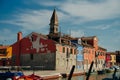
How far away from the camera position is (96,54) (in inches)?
2997

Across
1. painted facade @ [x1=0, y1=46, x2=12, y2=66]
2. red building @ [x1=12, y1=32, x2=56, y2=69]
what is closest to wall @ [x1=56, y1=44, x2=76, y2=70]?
red building @ [x1=12, y1=32, x2=56, y2=69]

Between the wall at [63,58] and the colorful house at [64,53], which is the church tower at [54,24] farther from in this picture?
the wall at [63,58]

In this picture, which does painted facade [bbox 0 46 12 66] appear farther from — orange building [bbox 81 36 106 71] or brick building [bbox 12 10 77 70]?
orange building [bbox 81 36 106 71]

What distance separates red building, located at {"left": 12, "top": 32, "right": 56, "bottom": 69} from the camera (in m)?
53.7

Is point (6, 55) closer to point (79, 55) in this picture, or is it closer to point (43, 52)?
point (43, 52)

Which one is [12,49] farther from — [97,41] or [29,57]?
[97,41]

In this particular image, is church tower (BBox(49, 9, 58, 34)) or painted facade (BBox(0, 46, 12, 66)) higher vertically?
church tower (BBox(49, 9, 58, 34))

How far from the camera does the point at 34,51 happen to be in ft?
182

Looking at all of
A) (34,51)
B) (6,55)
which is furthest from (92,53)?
(6,55)

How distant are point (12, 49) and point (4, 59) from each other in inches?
119

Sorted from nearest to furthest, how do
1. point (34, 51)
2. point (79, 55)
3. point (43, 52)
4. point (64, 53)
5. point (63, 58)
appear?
point (43, 52), point (34, 51), point (63, 58), point (64, 53), point (79, 55)

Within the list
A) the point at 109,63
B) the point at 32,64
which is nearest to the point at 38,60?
the point at 32,64

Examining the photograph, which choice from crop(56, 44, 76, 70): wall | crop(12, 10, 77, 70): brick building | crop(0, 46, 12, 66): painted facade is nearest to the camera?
crop(12, 10, 77, 70): brick building

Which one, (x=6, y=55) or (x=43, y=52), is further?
(x=6, y=55)
